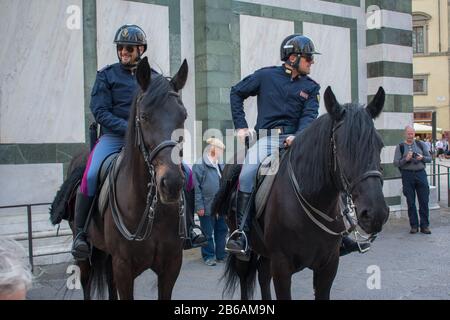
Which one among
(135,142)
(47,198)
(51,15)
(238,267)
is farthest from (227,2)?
(135,142)

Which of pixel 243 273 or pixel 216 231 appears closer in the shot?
pixel 243 273

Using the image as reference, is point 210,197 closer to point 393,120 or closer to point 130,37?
point 130,37

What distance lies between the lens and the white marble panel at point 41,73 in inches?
354

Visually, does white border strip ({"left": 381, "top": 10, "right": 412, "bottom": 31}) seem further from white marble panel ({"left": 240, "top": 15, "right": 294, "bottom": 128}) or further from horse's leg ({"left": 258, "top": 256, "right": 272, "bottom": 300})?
horse's leg ({"left": 258, "top": 256, "right": 272, "bottom": 300})

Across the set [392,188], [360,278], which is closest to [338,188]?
[360,278]

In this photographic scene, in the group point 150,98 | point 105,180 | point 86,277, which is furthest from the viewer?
point 86,277

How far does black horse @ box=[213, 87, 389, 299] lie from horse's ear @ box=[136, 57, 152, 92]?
1.38 metres

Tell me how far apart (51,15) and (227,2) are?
3.48 meters

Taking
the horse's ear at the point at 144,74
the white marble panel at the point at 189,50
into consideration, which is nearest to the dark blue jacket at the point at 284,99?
the horse's ear at the point at 144,74

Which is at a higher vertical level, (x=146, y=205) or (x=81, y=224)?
(x=146, y=205)

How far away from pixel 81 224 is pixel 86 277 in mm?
965

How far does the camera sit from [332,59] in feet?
43.1
